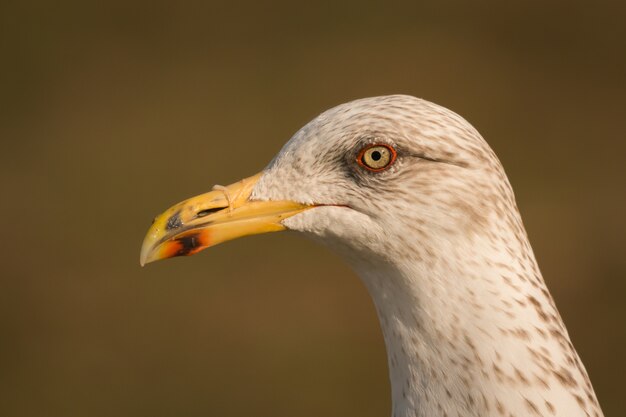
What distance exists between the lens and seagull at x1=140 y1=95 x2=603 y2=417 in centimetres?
222

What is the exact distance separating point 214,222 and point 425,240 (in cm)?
50

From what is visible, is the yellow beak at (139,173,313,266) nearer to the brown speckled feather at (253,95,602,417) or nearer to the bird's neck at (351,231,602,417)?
the brown speckled feather at (253,95,602,417)

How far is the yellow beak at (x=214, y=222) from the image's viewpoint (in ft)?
7.72

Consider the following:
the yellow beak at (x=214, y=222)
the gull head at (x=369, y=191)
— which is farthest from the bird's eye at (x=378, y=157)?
the yellow beak at (x=214, y=222)

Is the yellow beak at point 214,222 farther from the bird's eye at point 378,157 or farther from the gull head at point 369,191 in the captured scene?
the bird's eye at point 378,157

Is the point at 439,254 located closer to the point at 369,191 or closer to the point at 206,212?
the point at 369,191

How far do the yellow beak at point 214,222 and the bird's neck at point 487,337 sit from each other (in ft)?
1.01

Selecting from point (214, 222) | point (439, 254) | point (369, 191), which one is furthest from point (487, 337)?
point (214, 222)

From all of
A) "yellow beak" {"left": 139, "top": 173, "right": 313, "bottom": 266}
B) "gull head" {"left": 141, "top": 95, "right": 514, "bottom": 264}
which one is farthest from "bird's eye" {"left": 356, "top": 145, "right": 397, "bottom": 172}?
"yellow beak" {"left": 139, "top": 173, "right": 313, "bottom": 266}

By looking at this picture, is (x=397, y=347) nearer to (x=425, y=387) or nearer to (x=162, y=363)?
(x=425, y=387)

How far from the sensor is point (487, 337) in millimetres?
2215

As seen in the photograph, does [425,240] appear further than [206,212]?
No

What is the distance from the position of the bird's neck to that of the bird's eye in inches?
9.1

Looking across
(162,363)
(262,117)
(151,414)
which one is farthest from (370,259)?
(262,117)
